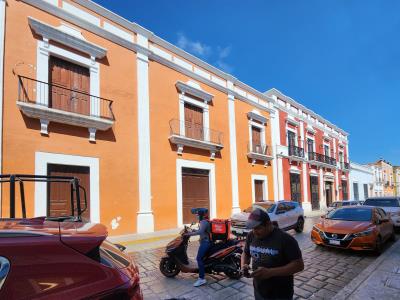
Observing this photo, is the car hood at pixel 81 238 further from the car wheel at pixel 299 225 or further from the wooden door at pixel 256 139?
the wooden door at pixel 256 139

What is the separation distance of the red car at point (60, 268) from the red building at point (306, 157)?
59.9 ft

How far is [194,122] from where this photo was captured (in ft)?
45.2

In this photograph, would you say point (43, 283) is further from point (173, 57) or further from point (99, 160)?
point (173, 57)

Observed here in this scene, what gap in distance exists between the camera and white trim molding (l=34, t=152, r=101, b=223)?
26.7 feet

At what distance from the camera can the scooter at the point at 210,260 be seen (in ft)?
17.4

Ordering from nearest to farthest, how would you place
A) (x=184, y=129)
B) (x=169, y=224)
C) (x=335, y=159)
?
(x=169, y=224) < (x=184, y=129) < (x=335, y=159)

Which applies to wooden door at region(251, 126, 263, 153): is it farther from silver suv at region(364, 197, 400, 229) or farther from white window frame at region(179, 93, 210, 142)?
silver suv at region(364, 197, 400, 229)

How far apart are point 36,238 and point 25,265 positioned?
0.19 metres

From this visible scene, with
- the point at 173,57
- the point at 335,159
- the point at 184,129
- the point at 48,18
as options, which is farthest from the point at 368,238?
the point at 335,159

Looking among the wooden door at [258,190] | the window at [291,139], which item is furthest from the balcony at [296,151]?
the wooden door at [258,190]

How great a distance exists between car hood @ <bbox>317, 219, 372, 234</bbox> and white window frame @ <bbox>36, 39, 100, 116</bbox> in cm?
863

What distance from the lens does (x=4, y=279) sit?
4.59ft

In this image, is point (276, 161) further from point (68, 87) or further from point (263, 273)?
point (263, 273)

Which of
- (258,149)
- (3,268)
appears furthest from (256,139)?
(3,268)
